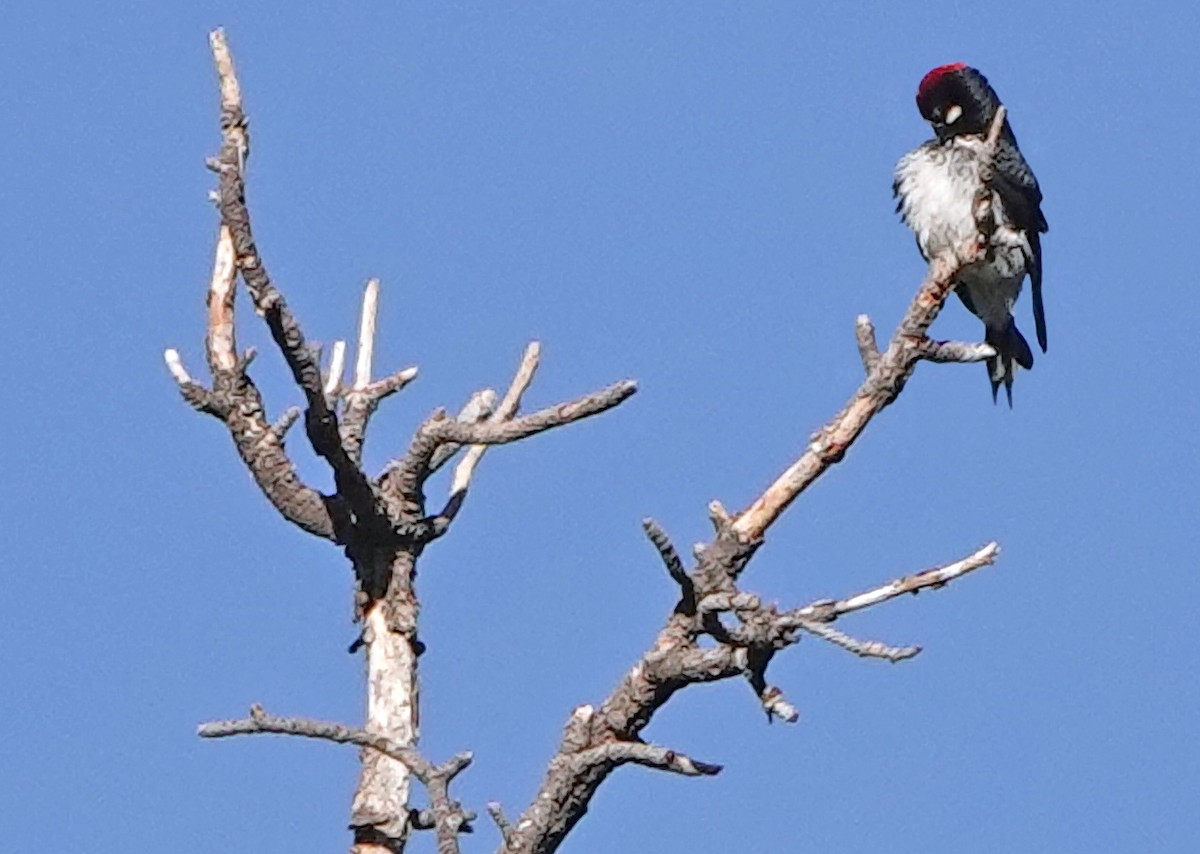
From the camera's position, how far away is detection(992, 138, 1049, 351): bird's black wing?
9.09 metres

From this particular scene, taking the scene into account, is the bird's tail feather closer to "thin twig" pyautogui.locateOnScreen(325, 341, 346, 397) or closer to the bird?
the bird

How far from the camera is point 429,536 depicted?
5422 millimetres

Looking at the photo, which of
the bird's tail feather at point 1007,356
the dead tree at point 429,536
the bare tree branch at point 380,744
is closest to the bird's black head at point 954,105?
the bird's tail feather at point 1007,356

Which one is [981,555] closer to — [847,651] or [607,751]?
[847,651]

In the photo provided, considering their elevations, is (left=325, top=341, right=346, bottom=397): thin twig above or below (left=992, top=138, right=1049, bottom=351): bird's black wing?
below

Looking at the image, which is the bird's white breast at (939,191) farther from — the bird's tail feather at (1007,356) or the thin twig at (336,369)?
the thin twig at (336,369)

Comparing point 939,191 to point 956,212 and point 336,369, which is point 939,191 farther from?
point 336,369

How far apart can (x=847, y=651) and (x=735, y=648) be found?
0.36 meters

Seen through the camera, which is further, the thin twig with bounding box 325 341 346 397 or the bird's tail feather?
the bird's tail feather

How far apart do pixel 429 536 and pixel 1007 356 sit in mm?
4692

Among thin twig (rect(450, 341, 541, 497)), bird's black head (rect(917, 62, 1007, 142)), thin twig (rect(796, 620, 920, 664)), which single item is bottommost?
thin twig (rect(796, 620, 920, 664))

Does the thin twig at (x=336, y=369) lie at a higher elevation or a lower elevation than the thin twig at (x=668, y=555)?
higher

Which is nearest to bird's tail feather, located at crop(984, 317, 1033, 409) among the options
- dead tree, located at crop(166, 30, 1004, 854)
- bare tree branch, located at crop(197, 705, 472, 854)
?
dead tree, located at crop(166, 30, 1004, 854)

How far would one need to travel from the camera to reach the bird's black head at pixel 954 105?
938 centimetres
